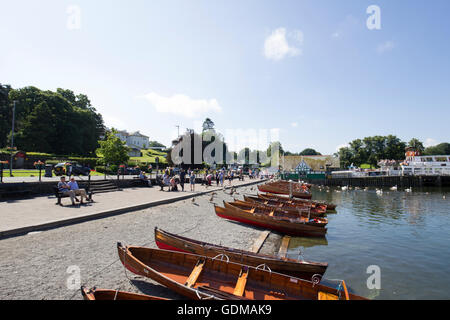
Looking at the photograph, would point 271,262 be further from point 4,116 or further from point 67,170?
point 4,116

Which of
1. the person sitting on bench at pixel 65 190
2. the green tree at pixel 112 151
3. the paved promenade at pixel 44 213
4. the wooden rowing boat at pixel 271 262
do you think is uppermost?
the green tree at pixel 112 151

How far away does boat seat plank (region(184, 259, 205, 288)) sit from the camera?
4.89m

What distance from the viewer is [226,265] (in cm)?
539

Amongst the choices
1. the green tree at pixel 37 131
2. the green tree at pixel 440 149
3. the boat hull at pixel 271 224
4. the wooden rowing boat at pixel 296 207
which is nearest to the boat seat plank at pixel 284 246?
the boat hull at pixel 271 224

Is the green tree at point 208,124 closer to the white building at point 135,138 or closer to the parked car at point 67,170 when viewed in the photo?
the white building at point 135,138

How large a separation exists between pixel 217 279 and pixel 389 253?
9015 mm

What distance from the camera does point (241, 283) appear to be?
4891mm

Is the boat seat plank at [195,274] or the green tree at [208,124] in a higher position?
the green tree at [208,124]

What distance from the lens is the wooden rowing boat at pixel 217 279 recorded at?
450cm

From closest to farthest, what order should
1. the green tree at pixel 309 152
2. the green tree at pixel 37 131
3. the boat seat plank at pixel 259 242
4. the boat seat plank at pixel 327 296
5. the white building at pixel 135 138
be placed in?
the boat seat plank at pixel 327 296 < the boat seat plank at pixel 259 242 < the green tree at pixel 37 131 < the white building at pixel 135 138 < the green tree at pixel 309 152

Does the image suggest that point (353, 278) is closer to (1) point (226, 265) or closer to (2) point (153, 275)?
(1) point (226, 265)

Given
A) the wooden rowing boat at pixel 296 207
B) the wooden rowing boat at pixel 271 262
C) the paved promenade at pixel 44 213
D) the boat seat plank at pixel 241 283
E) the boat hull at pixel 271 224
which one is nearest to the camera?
the boat seat plank at pixel 241 283
